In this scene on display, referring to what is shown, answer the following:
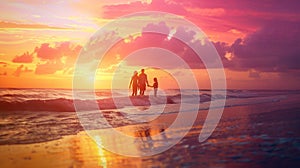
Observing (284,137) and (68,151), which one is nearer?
(68,151)

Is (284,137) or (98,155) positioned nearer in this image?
(98,155)

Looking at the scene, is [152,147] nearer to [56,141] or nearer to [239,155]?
[239,155]

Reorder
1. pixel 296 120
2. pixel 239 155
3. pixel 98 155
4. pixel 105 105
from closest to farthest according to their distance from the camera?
pixel 239 155
pixel 98 155
pixel 296 120
pixel 105 105

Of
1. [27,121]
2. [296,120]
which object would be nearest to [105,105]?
[27,121]

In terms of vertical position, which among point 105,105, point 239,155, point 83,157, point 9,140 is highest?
point 105,105

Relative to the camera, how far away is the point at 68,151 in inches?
483

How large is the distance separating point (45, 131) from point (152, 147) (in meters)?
6.57

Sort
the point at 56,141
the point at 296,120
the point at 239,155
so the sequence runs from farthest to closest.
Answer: the point at 296,120
the point at 56,141
the point at 239,155

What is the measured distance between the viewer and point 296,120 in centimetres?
1895

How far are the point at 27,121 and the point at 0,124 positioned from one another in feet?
4.81

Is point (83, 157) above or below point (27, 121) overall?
below

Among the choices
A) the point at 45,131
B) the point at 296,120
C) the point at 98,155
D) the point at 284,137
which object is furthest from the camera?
the point at 296,120

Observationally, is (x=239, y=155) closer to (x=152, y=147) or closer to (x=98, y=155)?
(x=152, y=147)

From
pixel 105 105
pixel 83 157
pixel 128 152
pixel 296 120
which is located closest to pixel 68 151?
pixel 83 157
